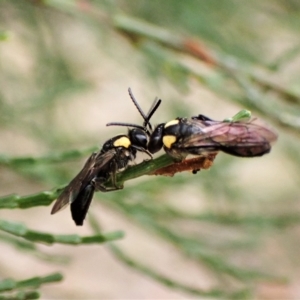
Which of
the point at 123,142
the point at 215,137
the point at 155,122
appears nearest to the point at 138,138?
the point at 123,142

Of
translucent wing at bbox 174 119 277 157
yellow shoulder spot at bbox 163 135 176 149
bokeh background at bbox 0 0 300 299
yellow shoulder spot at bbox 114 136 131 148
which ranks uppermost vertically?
bokeh background at bbox 0 0 300 299

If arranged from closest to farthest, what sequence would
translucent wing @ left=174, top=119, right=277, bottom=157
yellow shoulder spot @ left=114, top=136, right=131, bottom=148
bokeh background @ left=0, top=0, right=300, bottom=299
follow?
translucent wing @ left=174, top=119, right=277, bottom=157 → yellow shoulder spot @ left=114, top=136, right=131, bottom=148 → bokeh background @ left=0, top=0, right=300, bottom=299

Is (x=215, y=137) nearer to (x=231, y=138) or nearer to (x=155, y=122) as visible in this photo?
(x=231, y=138)

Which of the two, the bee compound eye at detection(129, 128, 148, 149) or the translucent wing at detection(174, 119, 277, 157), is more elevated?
the bee compound eye at detection(129, 128, 148, 149)

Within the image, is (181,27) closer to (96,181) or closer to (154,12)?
(154,12)

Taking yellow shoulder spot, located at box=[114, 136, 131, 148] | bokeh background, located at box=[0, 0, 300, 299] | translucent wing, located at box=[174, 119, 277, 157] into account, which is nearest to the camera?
translucent wing, located at box=[174, 119, 277, 157]

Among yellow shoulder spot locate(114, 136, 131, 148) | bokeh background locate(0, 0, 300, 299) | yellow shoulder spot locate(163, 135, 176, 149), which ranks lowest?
yellow shoulder spot locate(163, 135, 176, 149)

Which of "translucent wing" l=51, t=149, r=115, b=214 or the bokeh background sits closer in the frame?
"translucent wing" l=51, t=149, r=115, b=214
